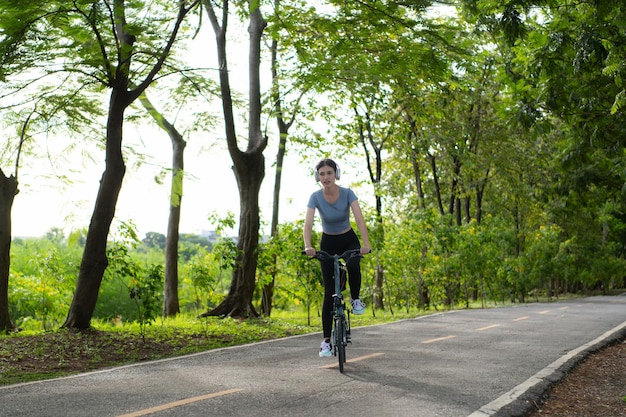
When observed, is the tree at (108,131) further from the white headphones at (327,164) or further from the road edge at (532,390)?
the road edge at (532,390)

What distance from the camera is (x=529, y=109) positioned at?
1195 centimetres

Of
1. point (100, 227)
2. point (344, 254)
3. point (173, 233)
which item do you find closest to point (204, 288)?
point (173, 233)

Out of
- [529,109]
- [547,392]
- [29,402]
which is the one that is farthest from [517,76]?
[29,402]

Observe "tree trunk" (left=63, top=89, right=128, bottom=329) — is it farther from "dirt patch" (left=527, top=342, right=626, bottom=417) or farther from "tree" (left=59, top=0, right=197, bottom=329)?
"dirt patch" (left=527, top=342, right=626, bottom=417)

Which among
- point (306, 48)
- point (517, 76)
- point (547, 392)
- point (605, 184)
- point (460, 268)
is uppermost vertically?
point (306, 48)

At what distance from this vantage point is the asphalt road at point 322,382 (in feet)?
20.2

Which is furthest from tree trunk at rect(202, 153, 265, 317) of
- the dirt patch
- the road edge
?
the dirt patch

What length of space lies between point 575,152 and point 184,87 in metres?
11.1

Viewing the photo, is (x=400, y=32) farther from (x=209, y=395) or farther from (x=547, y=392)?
(x=209, y=395)

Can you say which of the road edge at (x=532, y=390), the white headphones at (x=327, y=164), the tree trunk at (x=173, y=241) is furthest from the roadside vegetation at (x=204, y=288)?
the road edge at (x=532, y=390)

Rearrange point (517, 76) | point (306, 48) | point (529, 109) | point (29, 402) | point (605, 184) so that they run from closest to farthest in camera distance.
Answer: point (29, 402) < point (529, 109) < point (517, 76) < point (306, 48) < point (605, 184)

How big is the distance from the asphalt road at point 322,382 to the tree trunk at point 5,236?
5.87 metres

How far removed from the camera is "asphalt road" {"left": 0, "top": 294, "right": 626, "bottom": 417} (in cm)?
616

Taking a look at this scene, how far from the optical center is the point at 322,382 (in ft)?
24.3
